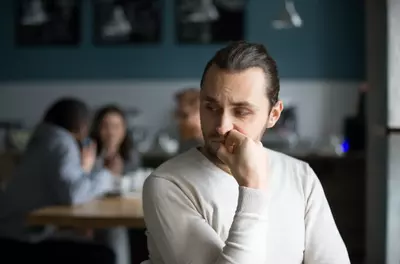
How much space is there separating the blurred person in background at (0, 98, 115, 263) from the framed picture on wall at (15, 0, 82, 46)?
363 cm

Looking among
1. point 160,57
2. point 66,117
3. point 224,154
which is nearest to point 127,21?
point 160,57

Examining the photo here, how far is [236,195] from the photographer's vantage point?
4.37 ft

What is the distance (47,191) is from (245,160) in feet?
6.90

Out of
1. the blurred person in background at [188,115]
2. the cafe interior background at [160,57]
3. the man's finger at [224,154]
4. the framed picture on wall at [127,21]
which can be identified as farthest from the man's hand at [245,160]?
the framed picture on wall at [127,21]

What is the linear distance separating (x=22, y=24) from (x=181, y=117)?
4060 mm

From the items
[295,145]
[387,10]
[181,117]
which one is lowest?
[295,145]

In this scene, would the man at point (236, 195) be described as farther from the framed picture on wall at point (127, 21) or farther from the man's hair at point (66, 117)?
the framed picture on wall at point (127, 21)

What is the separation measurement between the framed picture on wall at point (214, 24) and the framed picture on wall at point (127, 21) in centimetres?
25

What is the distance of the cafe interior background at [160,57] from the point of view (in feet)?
21.1

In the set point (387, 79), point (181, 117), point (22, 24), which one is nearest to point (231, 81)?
point (387, 79)

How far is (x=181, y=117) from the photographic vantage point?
10.9 feet

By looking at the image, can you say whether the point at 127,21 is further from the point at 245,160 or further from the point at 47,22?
the point at 245,160

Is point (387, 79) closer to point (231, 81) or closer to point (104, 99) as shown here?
point (231, 81)

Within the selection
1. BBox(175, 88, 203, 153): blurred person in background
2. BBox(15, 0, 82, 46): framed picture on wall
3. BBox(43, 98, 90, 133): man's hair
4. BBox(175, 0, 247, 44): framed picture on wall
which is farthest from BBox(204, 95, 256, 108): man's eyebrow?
BBox(15, 0, 82, 46): framed picture on wall
